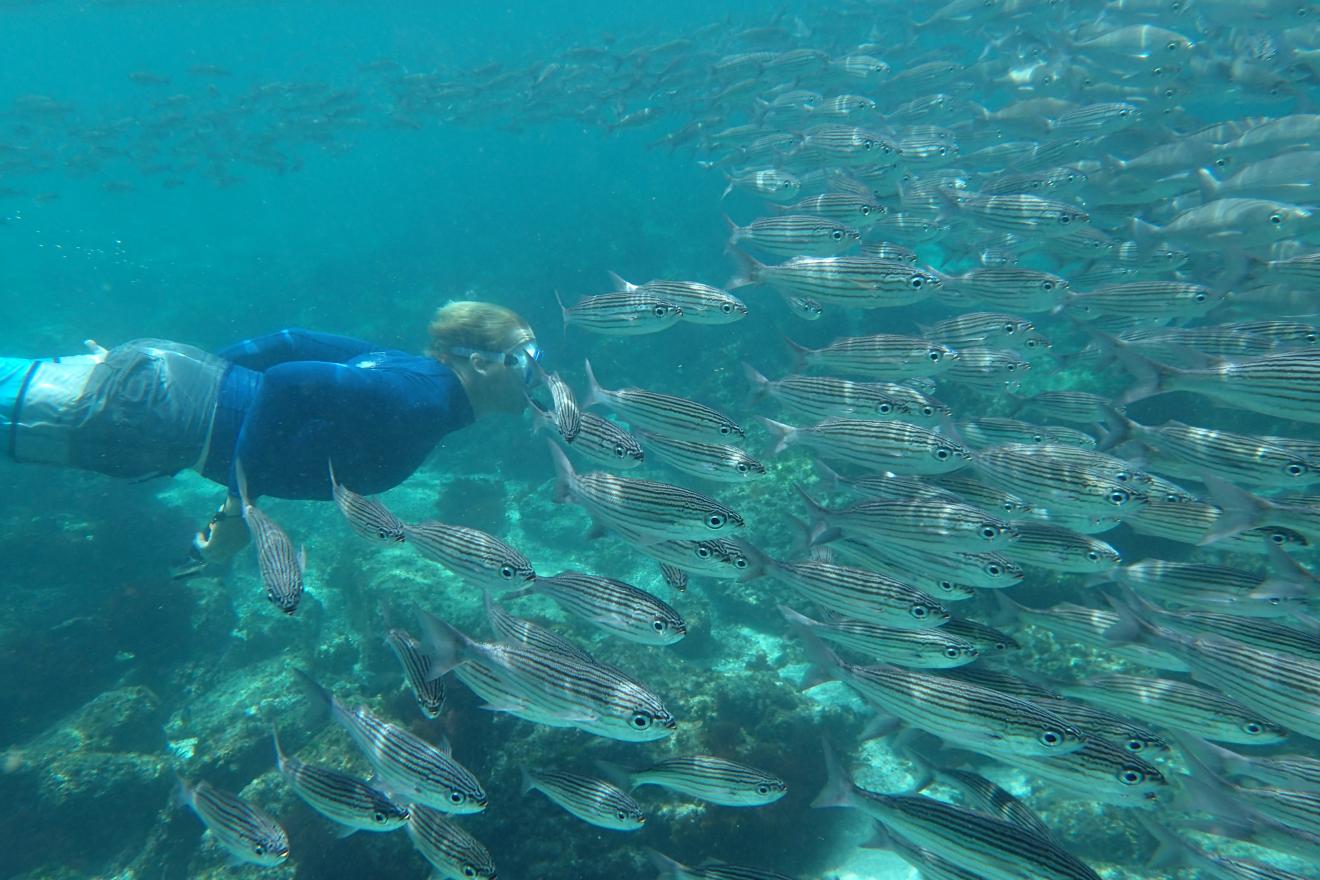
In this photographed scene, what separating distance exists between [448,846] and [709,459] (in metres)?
2.61

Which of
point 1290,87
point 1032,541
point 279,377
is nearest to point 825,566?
point 1032,541

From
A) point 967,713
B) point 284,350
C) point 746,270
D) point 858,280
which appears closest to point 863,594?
point 967,713

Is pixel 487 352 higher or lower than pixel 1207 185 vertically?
lower

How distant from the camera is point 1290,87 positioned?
953 cm

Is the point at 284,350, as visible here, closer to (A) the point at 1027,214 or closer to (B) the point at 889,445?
(B) the point at 889,445

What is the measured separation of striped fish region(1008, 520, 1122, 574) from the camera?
13.2 feet

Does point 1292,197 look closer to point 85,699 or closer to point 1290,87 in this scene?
point 1290,87

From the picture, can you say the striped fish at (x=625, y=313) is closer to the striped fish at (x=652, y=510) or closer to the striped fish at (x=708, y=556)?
the striped fish at (x=652, y=510)

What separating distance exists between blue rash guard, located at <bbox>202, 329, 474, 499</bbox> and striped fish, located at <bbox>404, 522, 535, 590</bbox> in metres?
1.48

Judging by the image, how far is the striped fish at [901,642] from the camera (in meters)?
3.57

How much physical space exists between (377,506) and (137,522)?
12140 millimetres

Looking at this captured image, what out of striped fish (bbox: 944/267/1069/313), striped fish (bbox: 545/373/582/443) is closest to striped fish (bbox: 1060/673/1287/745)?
striped fish (bbox: 545/373/582/443)

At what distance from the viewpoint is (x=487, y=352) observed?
534 cm

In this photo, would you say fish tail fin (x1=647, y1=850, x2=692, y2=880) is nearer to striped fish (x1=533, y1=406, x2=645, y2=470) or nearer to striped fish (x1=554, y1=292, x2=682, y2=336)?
striped fish (x1=533, y1=406, x2=645, y2=470)
